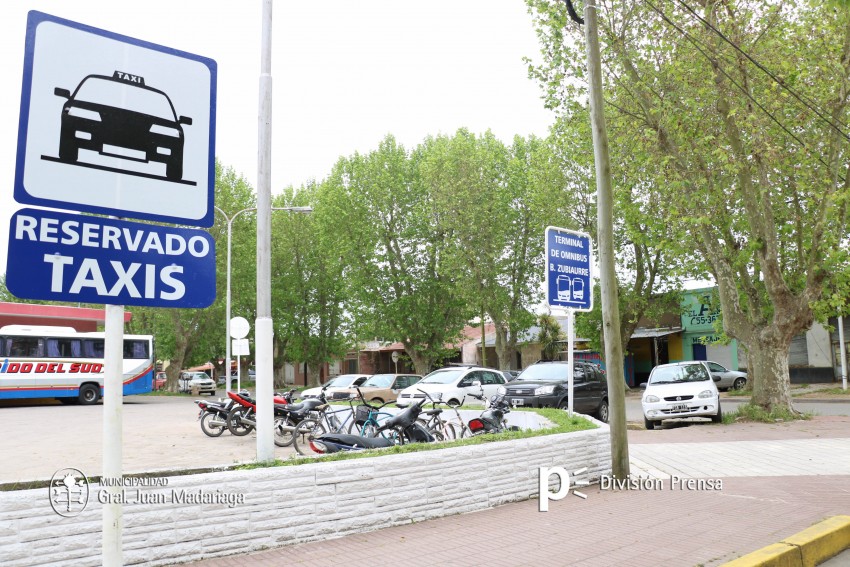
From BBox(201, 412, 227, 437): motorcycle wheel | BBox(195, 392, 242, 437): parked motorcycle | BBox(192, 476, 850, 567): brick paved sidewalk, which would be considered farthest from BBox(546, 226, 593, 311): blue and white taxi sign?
BBox(201, 412, 227, 437): motorcycle wheel

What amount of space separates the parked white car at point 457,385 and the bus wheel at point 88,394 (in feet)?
50.6

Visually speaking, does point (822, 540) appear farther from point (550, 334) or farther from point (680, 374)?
point (550, 334)

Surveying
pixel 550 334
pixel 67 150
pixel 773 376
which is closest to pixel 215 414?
pixel 67 150

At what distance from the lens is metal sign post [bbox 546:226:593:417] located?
35.9ft

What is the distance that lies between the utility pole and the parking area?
5.02 m

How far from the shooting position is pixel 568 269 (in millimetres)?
11281

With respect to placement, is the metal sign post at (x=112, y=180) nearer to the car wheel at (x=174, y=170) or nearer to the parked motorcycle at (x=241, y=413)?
the car wheel at (x=174, y=170)

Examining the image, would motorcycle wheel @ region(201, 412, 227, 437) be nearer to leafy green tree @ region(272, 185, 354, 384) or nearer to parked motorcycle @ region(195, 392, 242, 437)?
parked motorcycle @ region(195, 392, 242, 437)

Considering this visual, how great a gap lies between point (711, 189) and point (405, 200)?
748 inches

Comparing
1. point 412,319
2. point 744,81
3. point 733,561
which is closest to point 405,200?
point 412,319

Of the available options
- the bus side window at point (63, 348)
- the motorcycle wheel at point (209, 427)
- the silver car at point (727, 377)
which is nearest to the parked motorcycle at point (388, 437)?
the motorcycle wheel at point (209, 427)

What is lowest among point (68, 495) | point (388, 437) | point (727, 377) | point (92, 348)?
point (727, 377)

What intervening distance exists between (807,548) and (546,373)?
1223 centimetres

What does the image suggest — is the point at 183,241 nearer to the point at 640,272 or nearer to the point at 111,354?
the point at 111,354
